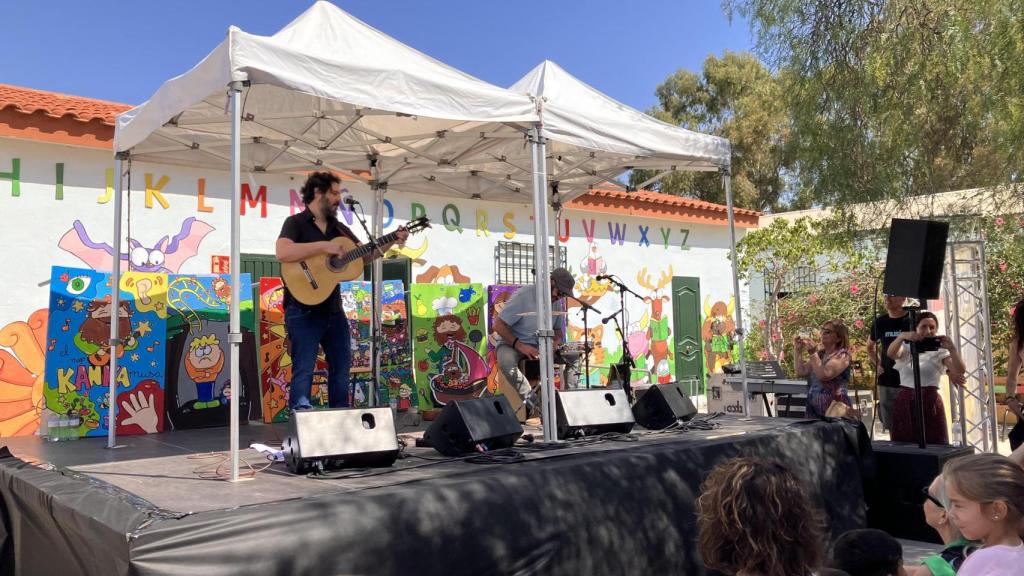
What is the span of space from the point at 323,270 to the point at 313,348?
0.50 m

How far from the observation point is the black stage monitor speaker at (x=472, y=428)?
438 centimetres

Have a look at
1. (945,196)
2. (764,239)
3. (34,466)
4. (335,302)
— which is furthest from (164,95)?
(764,239)

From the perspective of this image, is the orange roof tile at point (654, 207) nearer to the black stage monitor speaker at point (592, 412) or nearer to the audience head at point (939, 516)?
the black stage monitor speaker at point (592, 412)

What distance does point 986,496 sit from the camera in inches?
93.4

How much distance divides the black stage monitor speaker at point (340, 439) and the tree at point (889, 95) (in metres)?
5.24

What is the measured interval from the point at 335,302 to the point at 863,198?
16.9 ft

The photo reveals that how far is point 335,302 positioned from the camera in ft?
16.1

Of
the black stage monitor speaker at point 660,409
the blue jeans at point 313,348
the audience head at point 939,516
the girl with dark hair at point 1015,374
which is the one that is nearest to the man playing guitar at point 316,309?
the blue jeans at point 313,348

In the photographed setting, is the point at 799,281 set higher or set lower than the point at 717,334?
higher

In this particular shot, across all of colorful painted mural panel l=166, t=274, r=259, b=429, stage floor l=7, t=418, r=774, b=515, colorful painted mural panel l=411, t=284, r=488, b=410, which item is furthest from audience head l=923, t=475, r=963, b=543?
colorful painted mural panel l=411, t=284, r=488, b=410

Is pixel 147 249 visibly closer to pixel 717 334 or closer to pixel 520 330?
pixel 520 330

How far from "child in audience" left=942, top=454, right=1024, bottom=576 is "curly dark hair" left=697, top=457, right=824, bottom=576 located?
76cm

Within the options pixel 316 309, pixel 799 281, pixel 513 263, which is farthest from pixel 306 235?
pixel 799 281

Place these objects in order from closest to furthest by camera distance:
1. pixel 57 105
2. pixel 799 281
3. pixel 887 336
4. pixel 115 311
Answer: pixel 115 311 < pixel 887 336 < pixel 57 105 < pixel 799 281
